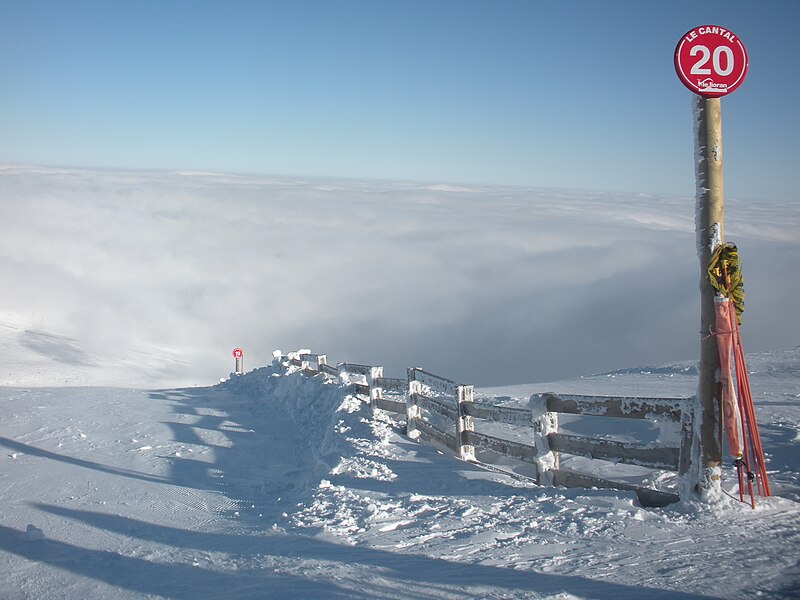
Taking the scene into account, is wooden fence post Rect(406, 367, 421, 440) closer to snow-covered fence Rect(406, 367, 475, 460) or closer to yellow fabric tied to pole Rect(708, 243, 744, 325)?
snow-covered fence Rect(406, 367, 475, 460)

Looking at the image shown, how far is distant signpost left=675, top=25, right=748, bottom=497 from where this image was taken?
19.1 ft

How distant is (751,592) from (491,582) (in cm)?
174

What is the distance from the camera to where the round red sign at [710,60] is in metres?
5.81

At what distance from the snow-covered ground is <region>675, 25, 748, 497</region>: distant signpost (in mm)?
648

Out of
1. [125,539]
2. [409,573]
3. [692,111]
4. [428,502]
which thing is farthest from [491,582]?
[692,111]

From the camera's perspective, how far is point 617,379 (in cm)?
1706

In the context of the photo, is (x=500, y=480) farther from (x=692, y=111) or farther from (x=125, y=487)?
(x=125, y=487)

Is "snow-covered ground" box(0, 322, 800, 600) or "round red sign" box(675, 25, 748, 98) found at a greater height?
"round red sign" box(675, 25, 748, 98)

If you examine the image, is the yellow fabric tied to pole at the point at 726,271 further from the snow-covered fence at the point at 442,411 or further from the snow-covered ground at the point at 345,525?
the snow-covered fence at the point at 442,411

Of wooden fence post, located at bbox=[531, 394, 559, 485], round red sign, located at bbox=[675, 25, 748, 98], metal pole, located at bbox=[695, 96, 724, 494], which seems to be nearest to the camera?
round red sign, located at bbox=[675, 25, 748, 98]

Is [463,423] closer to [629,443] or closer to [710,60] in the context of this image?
[629,443]

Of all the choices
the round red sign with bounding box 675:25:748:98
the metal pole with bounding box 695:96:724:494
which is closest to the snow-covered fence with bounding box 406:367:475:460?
the metal pole with bounding box 695:96:724:494

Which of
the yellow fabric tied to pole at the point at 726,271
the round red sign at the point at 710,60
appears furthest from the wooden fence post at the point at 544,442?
the round red sign at the point at 710,60

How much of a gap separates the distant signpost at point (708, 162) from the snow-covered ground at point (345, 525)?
65cm
